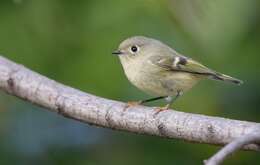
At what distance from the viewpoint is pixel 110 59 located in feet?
15.9

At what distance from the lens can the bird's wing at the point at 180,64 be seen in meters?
4.69

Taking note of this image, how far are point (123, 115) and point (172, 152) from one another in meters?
1.26

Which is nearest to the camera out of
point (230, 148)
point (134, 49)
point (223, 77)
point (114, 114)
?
point (230, 148)

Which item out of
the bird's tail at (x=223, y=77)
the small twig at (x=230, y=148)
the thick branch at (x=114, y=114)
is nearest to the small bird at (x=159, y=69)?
the bird's tail at (x=223, y=77)

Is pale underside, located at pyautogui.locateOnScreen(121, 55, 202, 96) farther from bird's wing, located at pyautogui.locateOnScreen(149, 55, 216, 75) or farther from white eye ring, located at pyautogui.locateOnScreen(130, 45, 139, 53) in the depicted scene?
white eye ring, located at pyautogui.locateOnScreen(130, 45, 139, 53)

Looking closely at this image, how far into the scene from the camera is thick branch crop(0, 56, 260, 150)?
10.3 ft

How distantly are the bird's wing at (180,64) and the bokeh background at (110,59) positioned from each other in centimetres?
10

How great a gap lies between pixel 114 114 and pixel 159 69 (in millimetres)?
1329

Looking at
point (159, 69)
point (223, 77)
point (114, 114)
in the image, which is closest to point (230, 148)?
point (114, 114)

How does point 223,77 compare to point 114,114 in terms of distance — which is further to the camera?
point 223,77

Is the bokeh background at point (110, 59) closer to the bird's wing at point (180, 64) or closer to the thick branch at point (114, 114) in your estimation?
the bird's wing at point (180, 64)

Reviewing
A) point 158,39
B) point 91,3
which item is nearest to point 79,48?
point 91,3

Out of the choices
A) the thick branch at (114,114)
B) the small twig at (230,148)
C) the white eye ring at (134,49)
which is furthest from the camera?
the white eye ring at (134,49)

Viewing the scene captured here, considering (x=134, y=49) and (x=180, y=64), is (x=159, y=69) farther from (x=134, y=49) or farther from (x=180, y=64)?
(x=134, y=49)
